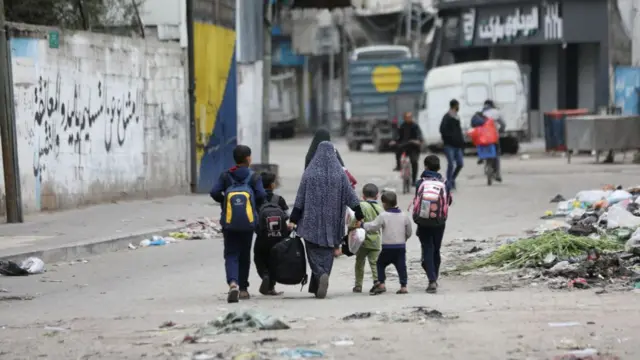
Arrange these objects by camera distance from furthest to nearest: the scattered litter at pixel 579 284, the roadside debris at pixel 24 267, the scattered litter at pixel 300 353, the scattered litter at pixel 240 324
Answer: the roadside debris at pixel 24 267
the scattered litter at pixel 579 284
the scattered litter at pixel 240 324
the scattered litter at pixel 300 353

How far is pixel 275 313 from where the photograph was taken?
1080cm

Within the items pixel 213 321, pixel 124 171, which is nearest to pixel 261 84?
pixel 124 171

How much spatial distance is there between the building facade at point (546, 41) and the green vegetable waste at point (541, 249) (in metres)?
32.3

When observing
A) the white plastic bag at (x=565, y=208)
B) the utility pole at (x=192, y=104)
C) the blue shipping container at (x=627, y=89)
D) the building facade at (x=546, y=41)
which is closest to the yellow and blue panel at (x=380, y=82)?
the building facade at (x=546, y=41)

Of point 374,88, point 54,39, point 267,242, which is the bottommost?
point 267,242

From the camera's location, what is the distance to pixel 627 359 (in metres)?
8.27

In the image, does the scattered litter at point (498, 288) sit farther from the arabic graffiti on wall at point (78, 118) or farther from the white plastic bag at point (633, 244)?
the arabic graffiti on wall at point (78, 118)

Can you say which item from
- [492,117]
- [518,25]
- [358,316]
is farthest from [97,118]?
[518,25]

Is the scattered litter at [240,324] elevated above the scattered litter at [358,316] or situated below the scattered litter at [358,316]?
above

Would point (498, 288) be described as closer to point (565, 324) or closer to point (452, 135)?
point (565, 324)

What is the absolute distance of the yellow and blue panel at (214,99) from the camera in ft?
83.4

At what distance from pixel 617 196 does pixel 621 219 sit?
10.1 feet

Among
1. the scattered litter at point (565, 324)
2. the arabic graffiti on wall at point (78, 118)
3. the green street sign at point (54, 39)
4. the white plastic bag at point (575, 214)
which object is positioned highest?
the green street sign at point (54, 39)

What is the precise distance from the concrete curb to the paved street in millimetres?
173
